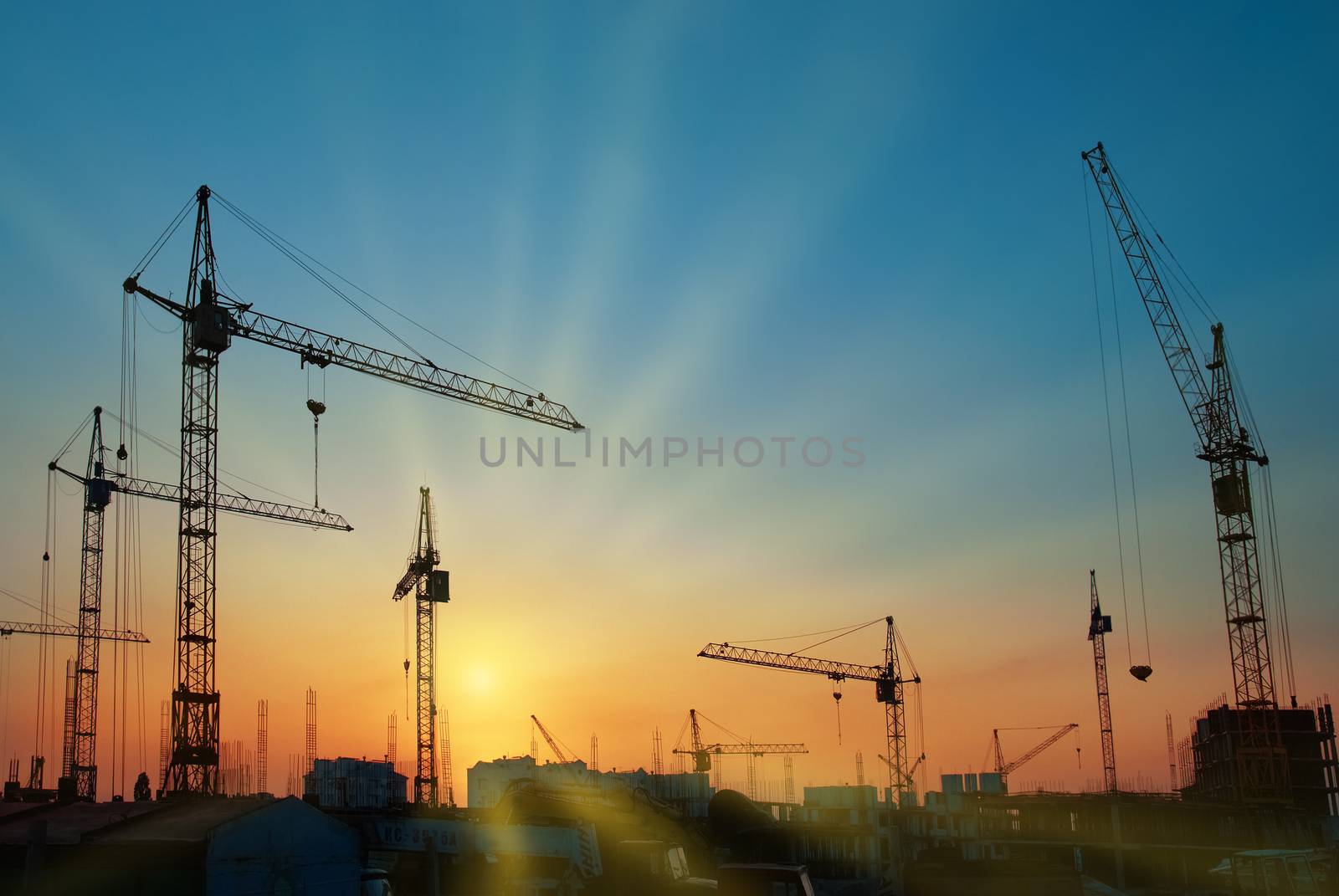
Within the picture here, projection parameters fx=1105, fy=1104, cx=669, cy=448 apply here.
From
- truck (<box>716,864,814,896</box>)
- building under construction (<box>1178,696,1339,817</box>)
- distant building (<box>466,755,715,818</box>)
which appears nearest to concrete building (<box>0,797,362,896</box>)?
truck (<box>716,864,814,896</box>)

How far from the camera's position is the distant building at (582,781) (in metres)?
92.7

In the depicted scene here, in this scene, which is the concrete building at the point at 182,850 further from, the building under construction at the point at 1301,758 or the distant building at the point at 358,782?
the building under construction at the point at 1301,758

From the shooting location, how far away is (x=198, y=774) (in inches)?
2411

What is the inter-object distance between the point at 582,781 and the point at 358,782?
38727mm

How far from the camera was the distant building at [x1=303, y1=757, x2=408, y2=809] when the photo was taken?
79.2 metres

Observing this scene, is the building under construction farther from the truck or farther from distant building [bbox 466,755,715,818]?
the truck

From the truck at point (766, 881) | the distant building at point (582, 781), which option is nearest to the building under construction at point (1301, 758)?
the distant building at point (582, 781)

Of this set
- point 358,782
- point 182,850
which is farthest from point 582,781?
point 182,850

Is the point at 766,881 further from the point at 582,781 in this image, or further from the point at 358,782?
the point at 582,781

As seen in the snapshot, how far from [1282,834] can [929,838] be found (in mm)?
29238

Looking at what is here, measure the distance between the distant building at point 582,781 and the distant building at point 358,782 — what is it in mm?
8005

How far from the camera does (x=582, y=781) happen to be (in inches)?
4471

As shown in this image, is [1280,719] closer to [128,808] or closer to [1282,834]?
[1282,834]

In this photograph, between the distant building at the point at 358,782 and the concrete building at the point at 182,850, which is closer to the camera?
the concrete building at the point at 182,850
